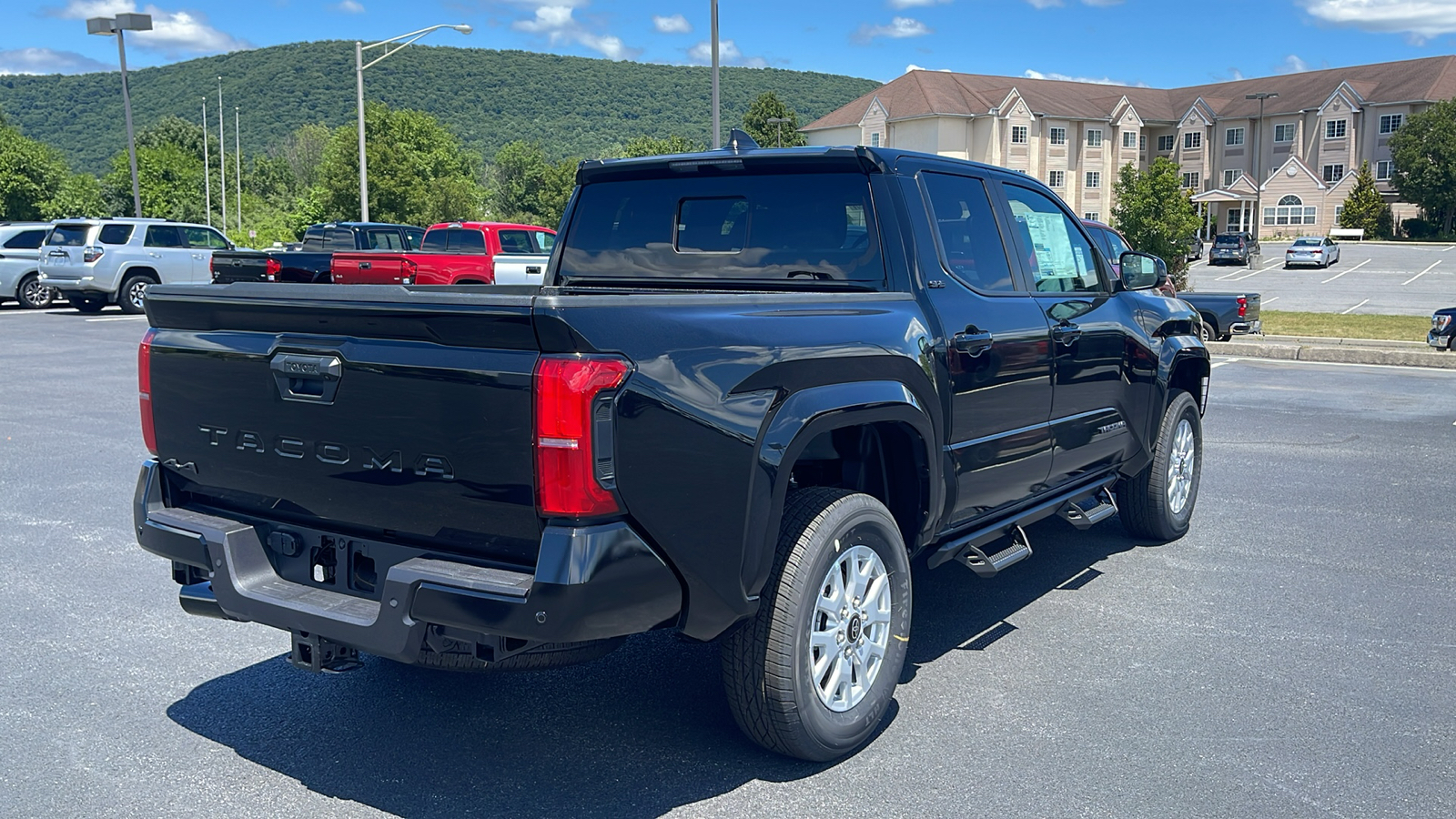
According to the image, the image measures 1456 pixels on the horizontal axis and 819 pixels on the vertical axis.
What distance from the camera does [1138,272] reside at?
6137 mm

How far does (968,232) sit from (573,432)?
8.13 feet

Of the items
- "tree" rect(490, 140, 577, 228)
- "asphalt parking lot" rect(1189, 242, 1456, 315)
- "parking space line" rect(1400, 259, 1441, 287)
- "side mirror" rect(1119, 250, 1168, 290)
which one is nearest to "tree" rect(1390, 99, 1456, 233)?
"asphalt parking lot" rect(1189, 242, 1456, 315)

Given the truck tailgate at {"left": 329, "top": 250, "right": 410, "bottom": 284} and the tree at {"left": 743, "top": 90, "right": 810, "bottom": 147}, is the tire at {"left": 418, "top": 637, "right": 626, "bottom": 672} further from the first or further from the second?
the tree at {"left": 743, "top": 90, "right": 810, "bottom": 147}

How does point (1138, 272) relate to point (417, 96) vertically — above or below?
below

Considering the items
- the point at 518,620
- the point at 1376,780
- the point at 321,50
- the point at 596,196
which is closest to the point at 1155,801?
the point at 1376,780

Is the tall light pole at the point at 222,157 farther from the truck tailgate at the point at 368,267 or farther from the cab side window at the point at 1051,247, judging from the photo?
the cab side window at the point at 1051,247

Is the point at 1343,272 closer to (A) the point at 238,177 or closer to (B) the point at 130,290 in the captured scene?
(B) the point at 130,290

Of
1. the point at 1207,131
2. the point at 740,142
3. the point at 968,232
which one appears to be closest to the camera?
the point at 968,232

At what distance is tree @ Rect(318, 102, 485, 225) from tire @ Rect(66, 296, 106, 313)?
34095 mm

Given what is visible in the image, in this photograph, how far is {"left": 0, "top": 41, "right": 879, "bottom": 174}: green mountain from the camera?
492ft

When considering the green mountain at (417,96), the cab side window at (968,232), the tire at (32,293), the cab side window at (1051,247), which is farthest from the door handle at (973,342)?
the green mountain at (417,96)

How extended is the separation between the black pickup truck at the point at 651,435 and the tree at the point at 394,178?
56.9m

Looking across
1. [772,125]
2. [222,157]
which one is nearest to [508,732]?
[772,125]

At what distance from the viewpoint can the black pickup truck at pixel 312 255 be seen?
18.6 m
